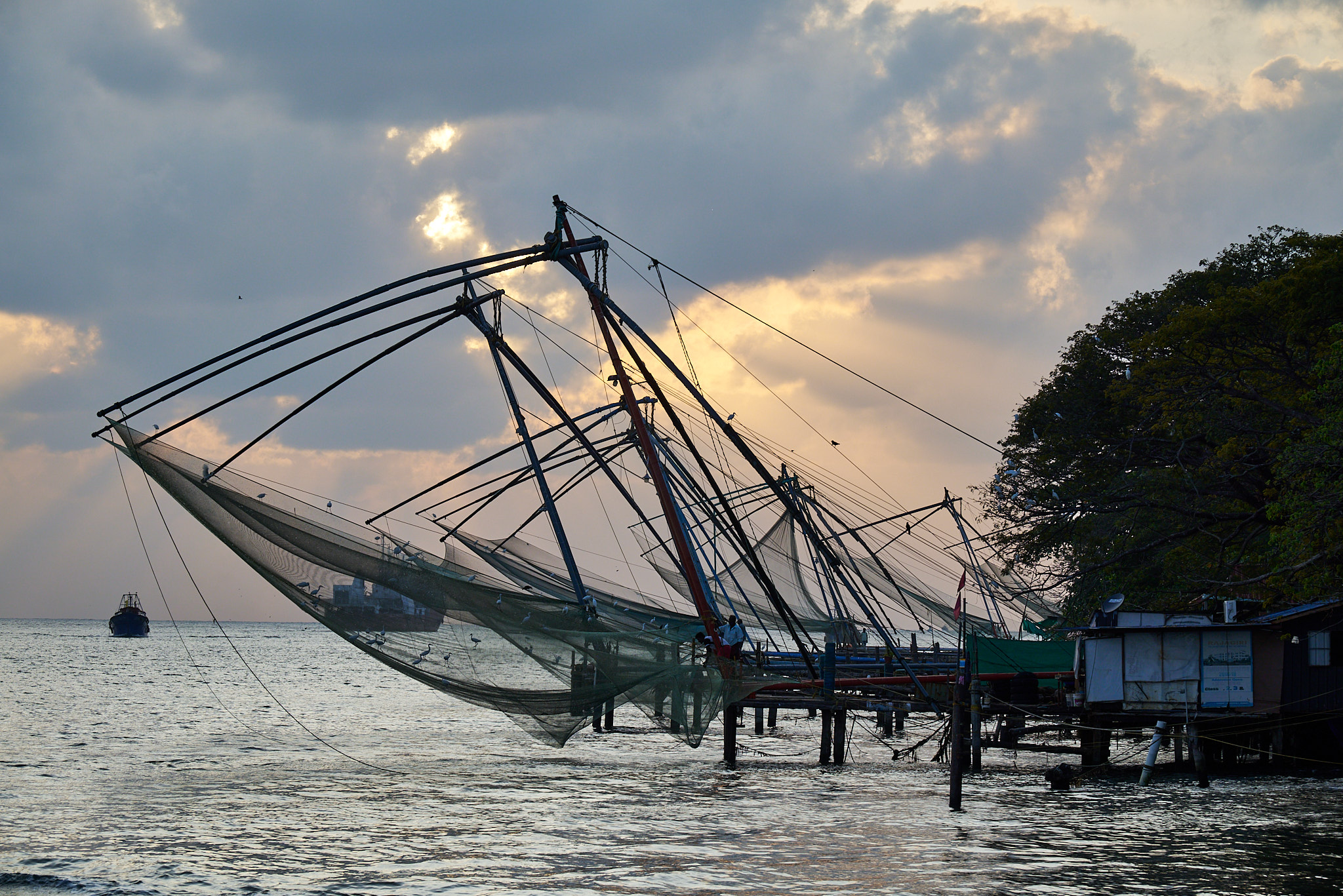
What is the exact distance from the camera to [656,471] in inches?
671

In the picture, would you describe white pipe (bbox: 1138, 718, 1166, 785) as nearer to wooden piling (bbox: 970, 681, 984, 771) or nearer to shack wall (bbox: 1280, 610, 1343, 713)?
shack wall (bbox: 1280, 610, 1343, 713)

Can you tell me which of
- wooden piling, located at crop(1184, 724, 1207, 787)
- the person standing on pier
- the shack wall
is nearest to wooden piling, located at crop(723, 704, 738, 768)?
the person standing on pier

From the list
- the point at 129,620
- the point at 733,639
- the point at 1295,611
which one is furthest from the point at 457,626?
the point at 129,620

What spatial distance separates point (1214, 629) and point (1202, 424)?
15.8ft

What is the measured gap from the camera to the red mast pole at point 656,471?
16.6 meters

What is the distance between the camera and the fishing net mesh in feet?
46.2

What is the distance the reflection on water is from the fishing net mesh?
4.58 ft

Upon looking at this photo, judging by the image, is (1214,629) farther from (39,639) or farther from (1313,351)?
Answer: (39,639)

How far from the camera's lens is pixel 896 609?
3291cm

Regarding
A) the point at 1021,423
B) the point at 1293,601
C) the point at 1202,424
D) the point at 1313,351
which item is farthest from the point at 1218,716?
the point at 1021,423

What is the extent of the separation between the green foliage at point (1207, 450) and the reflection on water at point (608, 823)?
13.4ft

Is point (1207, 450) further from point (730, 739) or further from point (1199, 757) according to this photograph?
point (730, 739)

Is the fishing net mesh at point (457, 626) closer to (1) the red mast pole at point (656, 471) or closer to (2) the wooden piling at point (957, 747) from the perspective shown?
(1) the red mast pole at point (656, 471)

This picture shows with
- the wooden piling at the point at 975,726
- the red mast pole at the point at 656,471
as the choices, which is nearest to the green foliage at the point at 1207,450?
the wooden piling at the point at 975,726
